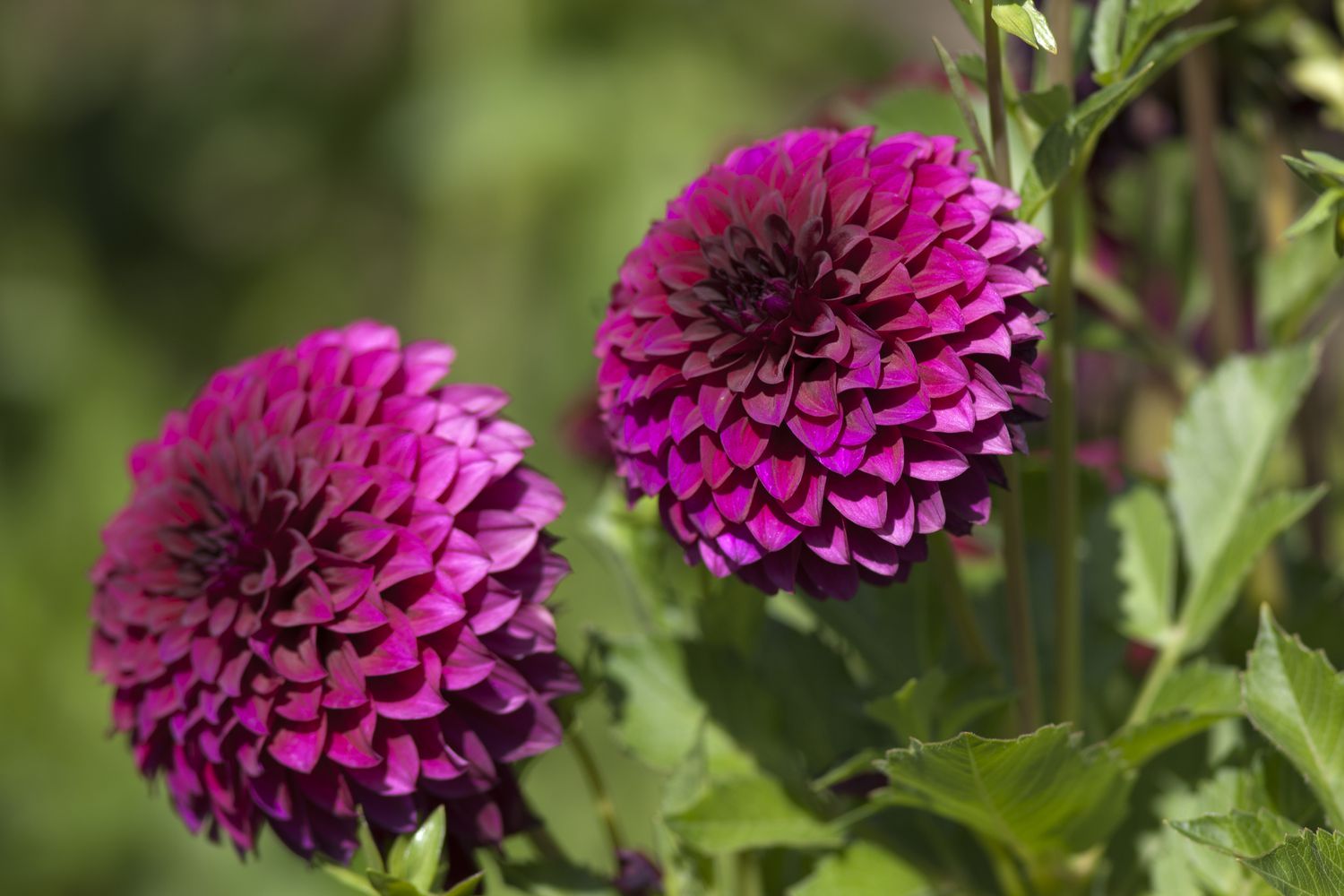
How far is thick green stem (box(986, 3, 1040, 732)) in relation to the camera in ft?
1.22

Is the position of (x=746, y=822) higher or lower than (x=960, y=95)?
lower

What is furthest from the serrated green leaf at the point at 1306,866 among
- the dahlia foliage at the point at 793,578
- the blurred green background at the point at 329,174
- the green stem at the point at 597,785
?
the blurred green background at the point at 329,174

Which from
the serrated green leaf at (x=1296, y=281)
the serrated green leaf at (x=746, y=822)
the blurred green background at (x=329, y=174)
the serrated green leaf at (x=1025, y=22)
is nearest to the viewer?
the serrated green leaf at (x=1025, y=22)

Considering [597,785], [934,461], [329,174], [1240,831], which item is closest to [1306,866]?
[1240,831]

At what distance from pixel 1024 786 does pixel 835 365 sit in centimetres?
15

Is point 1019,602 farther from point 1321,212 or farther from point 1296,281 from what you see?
point 1296,281

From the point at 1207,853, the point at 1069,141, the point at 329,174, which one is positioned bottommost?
the point at 1207,853

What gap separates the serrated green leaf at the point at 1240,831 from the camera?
37 cm

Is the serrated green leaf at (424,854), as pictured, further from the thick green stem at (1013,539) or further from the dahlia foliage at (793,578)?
the thick green stem at (1013,539)

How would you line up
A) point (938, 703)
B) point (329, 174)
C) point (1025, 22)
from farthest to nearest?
point (329, 174), point (938, 703), point (1025, 22)

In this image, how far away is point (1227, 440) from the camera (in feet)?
1.71

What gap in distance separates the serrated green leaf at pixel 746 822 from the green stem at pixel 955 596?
79mm

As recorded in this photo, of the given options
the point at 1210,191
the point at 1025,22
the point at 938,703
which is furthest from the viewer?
the point at 1210,191

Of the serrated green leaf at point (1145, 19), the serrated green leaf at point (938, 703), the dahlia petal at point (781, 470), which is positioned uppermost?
the serrated green leaf at point (1145, 19)
